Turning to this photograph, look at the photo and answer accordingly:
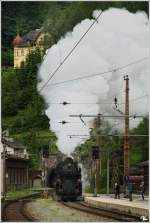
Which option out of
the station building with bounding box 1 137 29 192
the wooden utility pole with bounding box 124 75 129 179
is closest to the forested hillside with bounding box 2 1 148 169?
the wooden utility pole with bounding box 124 75 129 179

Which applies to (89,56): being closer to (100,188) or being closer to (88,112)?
(88,112)

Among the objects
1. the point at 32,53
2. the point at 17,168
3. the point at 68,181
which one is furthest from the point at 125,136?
the point at 17,168

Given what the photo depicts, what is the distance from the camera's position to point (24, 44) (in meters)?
27.8

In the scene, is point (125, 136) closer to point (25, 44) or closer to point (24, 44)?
point (25, 44)

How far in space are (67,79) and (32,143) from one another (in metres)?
7.63

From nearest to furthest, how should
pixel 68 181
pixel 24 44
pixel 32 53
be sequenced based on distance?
pixel 24 44
pixel 32 53
pixel 68 181

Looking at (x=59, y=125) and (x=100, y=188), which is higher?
(x=59, y=125)

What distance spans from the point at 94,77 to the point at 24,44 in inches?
430

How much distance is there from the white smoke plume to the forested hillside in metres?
0.69

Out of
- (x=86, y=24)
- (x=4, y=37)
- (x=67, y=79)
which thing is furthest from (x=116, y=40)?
(x=4, y=37)

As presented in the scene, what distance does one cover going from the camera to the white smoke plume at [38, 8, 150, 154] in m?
34.5

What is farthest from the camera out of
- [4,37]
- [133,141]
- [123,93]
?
[133,141]

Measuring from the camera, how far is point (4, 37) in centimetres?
2631

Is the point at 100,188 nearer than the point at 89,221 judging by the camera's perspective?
No
